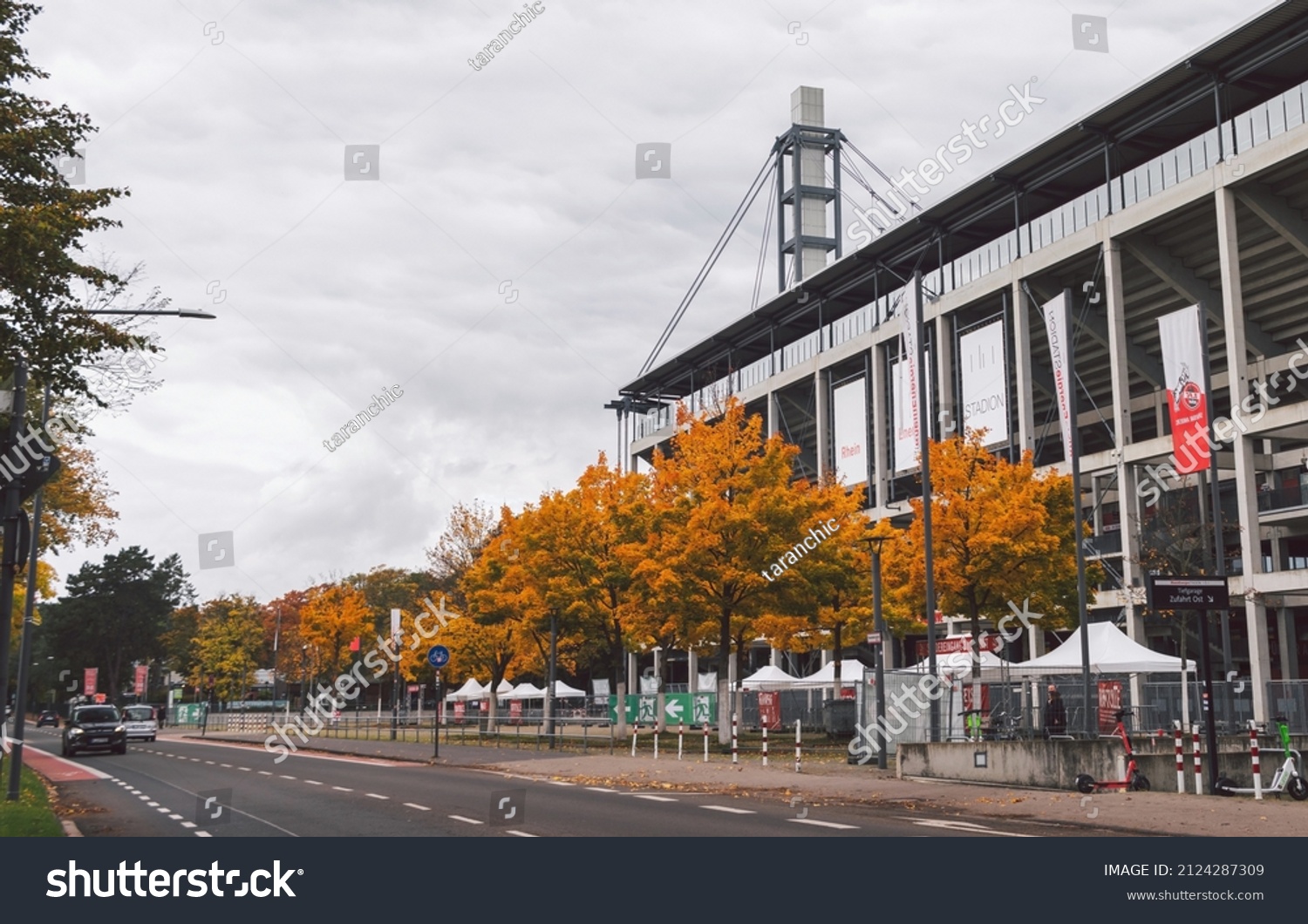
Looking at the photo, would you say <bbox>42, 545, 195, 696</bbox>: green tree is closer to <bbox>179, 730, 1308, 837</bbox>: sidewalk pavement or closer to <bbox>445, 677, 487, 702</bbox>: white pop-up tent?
<bbox>445, 677, 487, 702</bbox>: white pop-up tent

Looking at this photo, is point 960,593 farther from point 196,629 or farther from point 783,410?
point 196,629

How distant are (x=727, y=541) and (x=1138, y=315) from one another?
27.2 meters

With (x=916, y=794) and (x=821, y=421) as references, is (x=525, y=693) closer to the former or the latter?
(x=821, y=421)

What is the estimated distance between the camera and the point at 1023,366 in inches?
2073

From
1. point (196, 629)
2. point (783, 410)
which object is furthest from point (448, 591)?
point (196, 629)

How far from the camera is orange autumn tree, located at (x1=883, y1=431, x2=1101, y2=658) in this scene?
111 feet

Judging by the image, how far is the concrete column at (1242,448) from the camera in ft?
138

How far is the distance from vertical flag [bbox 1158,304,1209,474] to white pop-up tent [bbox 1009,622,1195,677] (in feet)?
26.6

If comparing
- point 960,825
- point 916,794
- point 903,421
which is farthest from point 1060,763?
point 903,421

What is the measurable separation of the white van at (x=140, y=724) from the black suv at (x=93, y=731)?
12090 mm

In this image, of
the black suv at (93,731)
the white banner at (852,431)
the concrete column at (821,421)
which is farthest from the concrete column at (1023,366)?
the black suv at (93,731)

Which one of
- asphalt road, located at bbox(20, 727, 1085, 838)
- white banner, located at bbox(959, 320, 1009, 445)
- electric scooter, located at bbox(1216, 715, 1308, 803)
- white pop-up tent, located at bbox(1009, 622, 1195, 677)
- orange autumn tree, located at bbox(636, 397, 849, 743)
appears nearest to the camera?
asphalt road, located at bbox(20, 727, 1085, 838)

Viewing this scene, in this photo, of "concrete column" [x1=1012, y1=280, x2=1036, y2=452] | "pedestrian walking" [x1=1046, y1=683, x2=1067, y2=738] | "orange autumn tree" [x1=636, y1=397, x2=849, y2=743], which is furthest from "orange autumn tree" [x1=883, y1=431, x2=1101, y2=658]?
"concrete column" [x1=1012, y1=280, x2=1036, y2=452]

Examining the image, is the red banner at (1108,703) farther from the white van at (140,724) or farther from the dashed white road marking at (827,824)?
the white van at (140,724)
